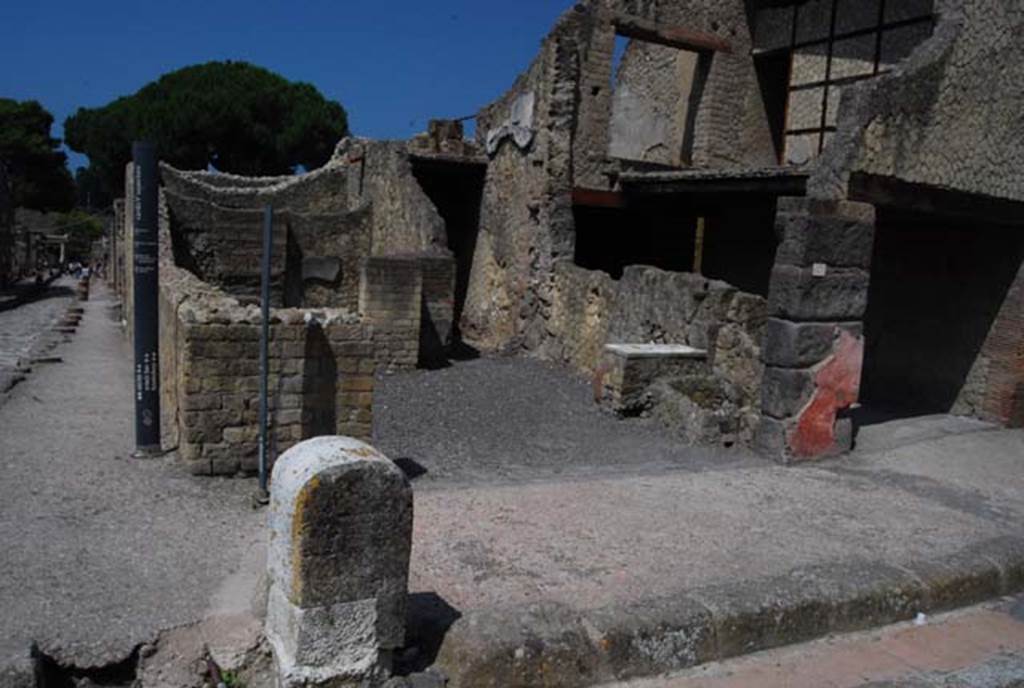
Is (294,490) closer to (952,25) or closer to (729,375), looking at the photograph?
(729,375)

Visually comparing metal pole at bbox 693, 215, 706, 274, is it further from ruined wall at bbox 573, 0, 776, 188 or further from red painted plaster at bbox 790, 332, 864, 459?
red painted plaster at bbox 790, 332, 864, 459

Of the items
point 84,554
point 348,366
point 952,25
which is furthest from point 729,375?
point 84,554

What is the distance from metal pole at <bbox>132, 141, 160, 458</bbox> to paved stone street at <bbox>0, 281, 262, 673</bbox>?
0.24 metres

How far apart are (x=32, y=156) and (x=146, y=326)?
38191 millimetres

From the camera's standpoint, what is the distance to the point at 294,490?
9.73 feet

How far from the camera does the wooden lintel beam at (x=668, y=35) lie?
12.7m

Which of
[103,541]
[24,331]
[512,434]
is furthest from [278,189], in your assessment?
[103,541]

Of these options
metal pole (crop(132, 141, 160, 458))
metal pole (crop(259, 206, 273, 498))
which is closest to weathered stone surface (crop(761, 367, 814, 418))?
metal pole (crop(259, 206, 273, 498))

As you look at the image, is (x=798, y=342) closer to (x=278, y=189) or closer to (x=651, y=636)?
(x=651, y=636)

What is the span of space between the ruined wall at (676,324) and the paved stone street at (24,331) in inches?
257

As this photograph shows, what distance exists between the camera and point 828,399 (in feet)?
24.5

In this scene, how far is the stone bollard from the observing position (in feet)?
9.74

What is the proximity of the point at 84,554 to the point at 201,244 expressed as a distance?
955cm

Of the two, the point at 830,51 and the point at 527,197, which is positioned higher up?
the point at 830,51
